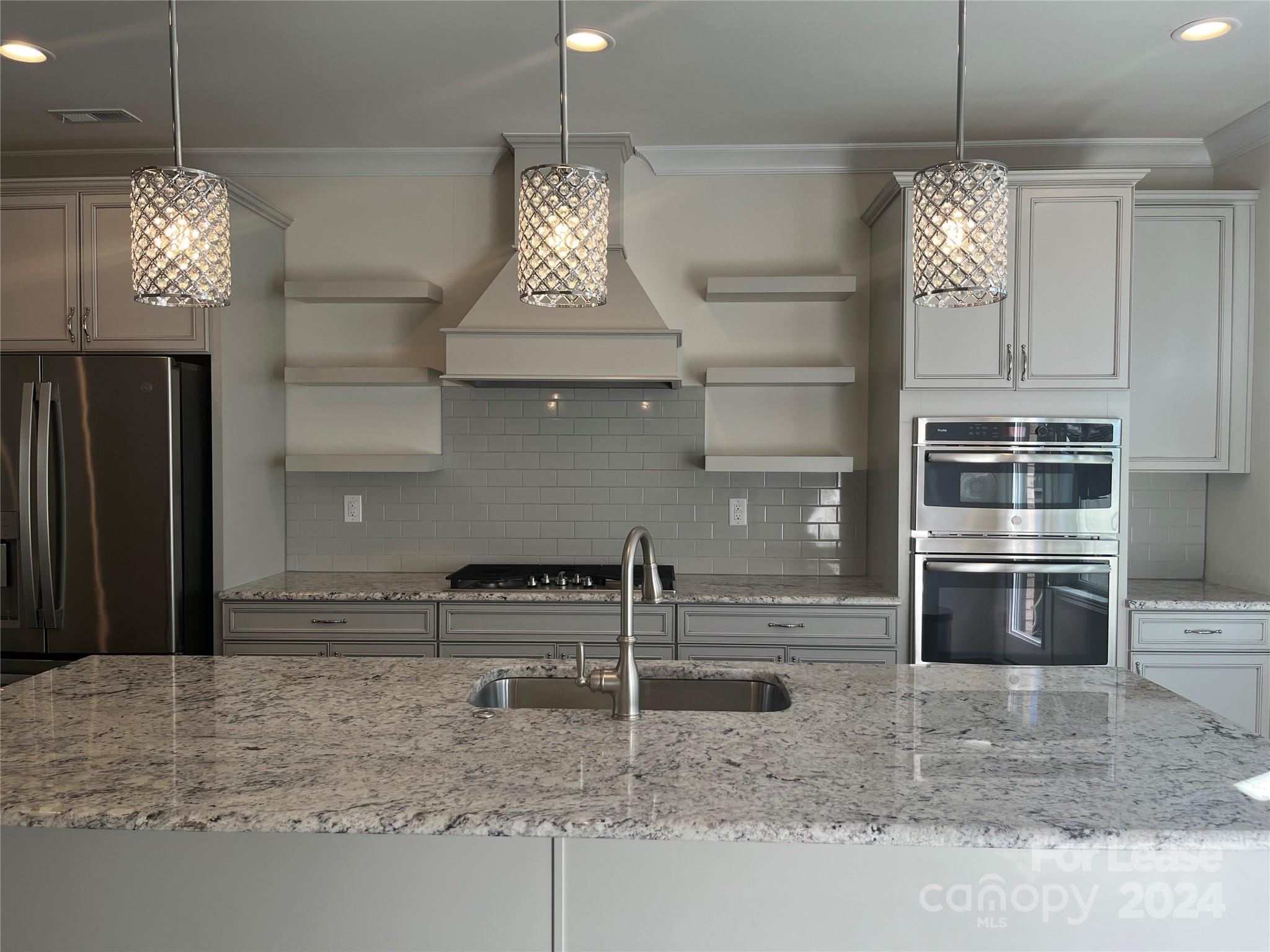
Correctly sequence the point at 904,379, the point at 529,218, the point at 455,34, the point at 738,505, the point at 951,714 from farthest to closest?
the point at 738,505 < the point at 904,379 < the point at 455,34 < the point at 951,714 < the point at 529,218

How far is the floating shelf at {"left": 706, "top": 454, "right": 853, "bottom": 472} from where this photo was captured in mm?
3586

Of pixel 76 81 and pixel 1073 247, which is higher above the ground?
pixel 76 81

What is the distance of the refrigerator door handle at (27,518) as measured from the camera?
3.19 m

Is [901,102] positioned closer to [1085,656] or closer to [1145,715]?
[1085,656]

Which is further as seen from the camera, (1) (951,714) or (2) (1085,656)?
(2) (1085,656)

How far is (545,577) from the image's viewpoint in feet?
11.6

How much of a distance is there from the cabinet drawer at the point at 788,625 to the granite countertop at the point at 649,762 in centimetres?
128

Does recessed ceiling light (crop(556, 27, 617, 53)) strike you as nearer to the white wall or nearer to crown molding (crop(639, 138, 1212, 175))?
crown molding (crop(639, 138, 1212, 175))

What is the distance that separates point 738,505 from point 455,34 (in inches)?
86.0

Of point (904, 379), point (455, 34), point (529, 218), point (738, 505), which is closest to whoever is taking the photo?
point (529, 218)

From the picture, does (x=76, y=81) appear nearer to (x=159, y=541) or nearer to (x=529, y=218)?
(x=159, y=541)

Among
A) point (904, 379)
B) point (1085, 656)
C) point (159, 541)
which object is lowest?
point (1085, 656)

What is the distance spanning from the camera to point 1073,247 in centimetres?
322

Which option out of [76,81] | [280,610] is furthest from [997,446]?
[76,81]
